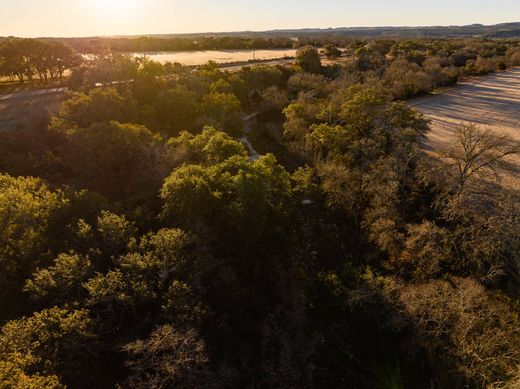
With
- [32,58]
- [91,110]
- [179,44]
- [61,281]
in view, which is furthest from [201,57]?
[61,281]

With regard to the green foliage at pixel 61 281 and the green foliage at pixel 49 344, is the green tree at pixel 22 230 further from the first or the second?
the green foliage at pixel 49 344

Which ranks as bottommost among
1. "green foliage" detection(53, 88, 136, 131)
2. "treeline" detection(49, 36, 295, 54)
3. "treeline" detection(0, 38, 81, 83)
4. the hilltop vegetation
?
the hilltop vegetation

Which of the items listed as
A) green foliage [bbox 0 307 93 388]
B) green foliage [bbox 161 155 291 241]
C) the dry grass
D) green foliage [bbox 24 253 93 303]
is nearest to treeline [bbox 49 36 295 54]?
the dry grass

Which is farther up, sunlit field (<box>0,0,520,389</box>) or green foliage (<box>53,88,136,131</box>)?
green foliage (<box>53,88,136,131</box>)

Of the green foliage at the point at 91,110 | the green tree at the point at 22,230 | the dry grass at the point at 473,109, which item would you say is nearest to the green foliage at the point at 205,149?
the green foliage at the point at 91,110

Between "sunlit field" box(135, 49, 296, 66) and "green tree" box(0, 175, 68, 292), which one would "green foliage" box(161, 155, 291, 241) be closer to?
"green tree" box(0, 175, 68, 292)

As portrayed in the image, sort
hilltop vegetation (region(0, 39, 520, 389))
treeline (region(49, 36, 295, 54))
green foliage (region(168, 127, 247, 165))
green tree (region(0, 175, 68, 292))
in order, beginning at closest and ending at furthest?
hilltop vegetation (region(0, 39, 520, 389)) → green tree (region(0, 175, 68, 292)) → green foliage (region(168, 127, 247, 165)) → treeline (region(49, 36, 295, 54))
